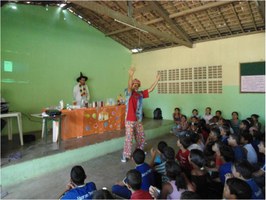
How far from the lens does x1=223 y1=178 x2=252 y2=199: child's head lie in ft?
5.41

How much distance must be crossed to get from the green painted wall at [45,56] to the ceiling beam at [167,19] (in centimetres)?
A: 247

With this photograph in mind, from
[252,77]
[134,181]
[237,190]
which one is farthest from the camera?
[252,77]

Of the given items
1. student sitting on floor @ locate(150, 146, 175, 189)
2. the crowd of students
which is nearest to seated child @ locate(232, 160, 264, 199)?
the crowd of students

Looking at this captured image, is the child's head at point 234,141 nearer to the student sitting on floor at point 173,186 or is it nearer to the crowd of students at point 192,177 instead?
the crowd of students at point 192,177

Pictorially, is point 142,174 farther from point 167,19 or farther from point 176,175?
point 167,19

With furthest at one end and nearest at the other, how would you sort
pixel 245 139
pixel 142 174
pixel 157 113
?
1. pixel 157 113
2. pixel 245 139
3. pixel 142 174

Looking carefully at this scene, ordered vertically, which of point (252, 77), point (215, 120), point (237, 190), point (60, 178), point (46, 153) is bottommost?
point (60, 178)

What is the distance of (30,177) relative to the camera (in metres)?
3.23

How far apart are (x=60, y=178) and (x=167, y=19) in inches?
180

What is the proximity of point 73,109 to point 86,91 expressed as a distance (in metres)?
1.91

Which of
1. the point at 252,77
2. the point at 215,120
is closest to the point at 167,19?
the point at 252,77

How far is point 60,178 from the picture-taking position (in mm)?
3219

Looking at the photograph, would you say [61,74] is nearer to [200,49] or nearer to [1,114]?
[1,114]

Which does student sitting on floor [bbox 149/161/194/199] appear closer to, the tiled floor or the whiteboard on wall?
the tiled floor
